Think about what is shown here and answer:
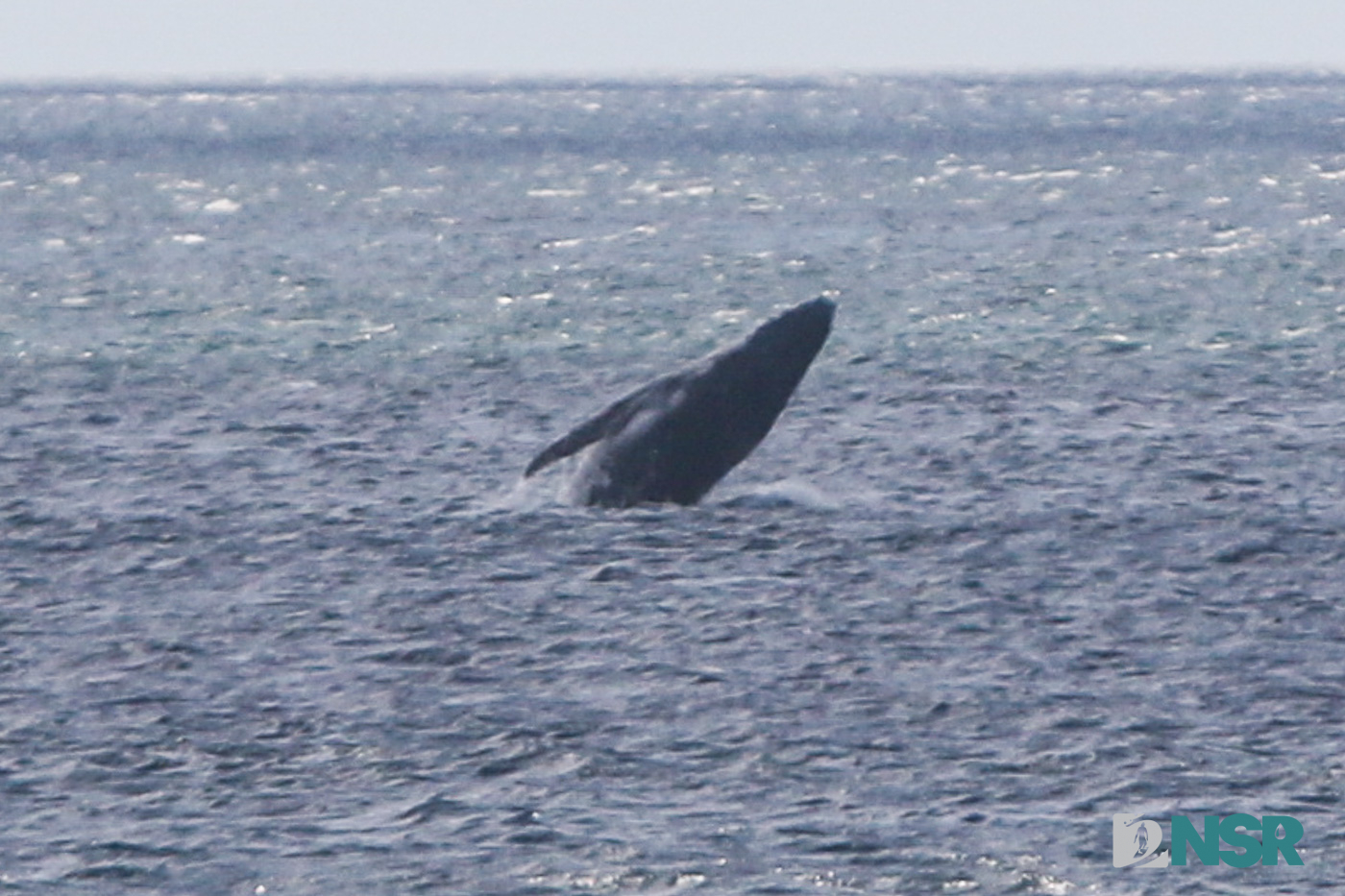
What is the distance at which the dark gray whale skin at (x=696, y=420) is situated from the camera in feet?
96.4

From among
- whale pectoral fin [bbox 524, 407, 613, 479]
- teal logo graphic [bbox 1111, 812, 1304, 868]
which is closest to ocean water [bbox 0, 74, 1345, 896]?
teal logo graphic [bbox 1111, 812, 1304, 868]

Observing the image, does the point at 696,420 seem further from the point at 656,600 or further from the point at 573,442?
the point at 656,600

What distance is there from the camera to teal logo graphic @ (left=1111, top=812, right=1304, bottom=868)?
1781cm

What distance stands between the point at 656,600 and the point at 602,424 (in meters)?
4.18

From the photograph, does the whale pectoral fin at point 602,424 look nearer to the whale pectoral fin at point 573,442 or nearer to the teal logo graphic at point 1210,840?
the whale pectoral fin at point 573,442

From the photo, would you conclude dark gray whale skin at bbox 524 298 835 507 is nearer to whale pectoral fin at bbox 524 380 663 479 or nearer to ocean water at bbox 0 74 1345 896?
whale pectoral fin at bbox 524 380 663 479

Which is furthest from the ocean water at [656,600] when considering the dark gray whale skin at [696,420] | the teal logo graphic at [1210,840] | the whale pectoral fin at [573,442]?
the whale pectoral fin at [573,442]

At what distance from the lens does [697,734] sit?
20844 mm

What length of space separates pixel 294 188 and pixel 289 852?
338 ft

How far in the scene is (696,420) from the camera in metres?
29.5

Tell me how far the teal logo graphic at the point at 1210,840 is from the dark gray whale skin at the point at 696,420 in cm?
1162

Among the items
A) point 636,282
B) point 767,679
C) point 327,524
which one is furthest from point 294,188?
point 767,679

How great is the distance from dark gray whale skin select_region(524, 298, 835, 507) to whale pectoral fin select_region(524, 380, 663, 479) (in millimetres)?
12

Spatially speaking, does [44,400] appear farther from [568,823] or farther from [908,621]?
[568,823]
